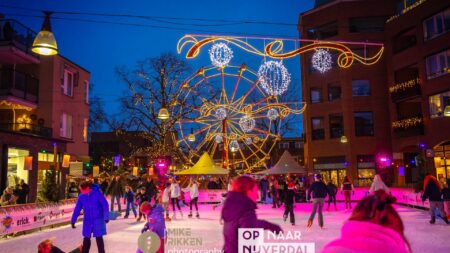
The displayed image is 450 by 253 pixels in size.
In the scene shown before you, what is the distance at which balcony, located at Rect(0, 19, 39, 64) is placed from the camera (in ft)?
77.2

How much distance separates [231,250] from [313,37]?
134 ft

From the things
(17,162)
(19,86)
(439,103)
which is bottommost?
(17,162)

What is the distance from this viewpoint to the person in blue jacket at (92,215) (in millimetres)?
8367

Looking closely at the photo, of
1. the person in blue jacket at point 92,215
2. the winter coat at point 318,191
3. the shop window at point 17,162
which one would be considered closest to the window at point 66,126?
the shop window at point 17,162

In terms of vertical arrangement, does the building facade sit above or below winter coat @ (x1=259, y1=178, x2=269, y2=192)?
above

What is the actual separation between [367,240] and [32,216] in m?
15.3

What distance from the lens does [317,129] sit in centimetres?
4222

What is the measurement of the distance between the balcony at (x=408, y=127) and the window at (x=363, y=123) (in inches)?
137

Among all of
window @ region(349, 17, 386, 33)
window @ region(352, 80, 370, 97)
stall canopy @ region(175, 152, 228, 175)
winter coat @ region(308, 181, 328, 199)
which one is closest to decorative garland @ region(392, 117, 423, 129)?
window @ region(352, 80, 370, 97)

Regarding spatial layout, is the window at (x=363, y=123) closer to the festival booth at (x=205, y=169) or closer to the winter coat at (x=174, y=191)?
the festival booth at (x=205, y=169)

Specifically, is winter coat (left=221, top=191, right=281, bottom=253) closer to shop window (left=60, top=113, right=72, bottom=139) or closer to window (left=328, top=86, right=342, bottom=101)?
shop window (left=60, top=113, right=72, bottom=139)

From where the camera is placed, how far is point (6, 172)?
21.9m

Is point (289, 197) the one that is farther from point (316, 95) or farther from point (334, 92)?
point (316, 95)

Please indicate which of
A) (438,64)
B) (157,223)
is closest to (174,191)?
(157,223)
